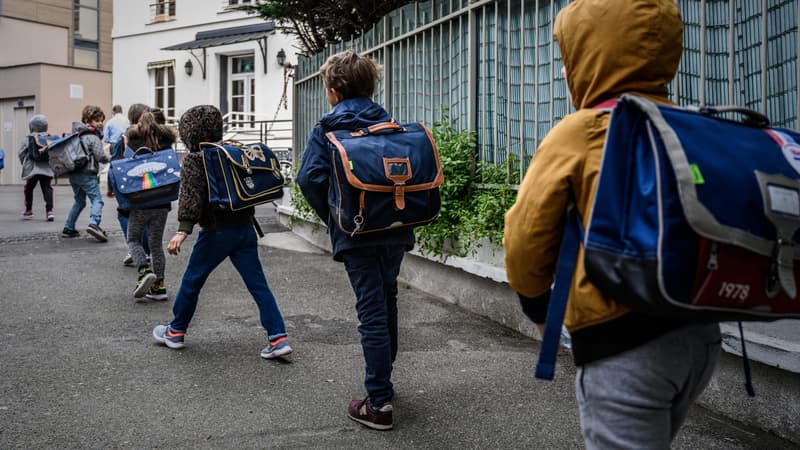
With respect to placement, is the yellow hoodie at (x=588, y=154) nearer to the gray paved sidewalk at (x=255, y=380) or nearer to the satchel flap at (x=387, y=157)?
the satchel flap at (x=387, y=157)

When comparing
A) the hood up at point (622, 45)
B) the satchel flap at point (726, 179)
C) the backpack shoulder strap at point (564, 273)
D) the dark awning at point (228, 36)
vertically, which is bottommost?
the backpack shoulder strap at point (564, 273)

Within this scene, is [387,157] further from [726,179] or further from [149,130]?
[149,130]

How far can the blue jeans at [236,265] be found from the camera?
5000 millimetres

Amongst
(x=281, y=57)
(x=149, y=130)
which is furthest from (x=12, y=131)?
(x=149, y=130)

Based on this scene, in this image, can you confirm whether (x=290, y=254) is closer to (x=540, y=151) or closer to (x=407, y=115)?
(x=407, y=115)

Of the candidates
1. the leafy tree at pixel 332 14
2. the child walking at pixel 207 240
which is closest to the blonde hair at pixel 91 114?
the leafy tree at pixel 332 14

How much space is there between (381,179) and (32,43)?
3334cm

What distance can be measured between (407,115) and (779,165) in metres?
6.26

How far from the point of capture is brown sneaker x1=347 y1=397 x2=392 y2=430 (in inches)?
149

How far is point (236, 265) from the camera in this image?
16.7 feet

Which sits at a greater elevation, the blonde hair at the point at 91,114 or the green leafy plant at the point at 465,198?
the blonde hair at the point at 91,114

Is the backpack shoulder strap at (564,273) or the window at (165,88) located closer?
the backpack shoulder strap at (564,273)

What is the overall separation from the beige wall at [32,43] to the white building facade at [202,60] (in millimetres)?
5074

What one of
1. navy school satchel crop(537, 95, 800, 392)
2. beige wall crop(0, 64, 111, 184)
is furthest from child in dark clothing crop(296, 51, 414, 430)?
beige wall crop(0, 64, 111, 184)
